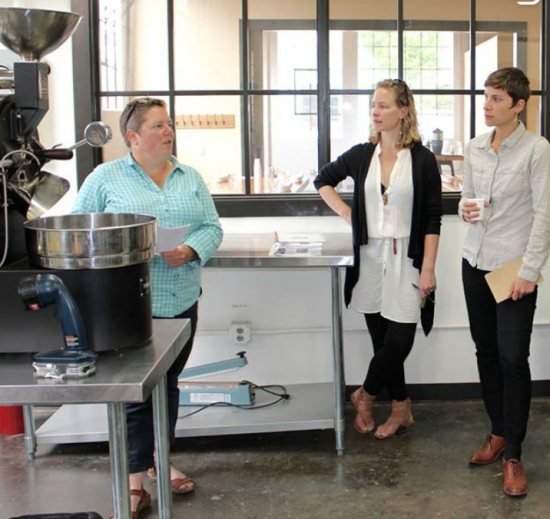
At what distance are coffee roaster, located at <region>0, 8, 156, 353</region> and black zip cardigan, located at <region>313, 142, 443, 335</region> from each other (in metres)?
1.37

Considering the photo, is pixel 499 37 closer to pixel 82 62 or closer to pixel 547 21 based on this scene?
pixel 547 21

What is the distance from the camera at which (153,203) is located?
264cm

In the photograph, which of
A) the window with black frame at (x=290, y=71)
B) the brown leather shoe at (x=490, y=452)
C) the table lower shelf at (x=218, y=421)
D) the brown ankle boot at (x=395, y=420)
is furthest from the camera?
the window with black frame at (x=290, y=71)

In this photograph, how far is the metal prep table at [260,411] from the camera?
2.96 meters

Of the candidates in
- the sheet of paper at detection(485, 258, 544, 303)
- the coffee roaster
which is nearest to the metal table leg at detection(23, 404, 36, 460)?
the coffee roaster

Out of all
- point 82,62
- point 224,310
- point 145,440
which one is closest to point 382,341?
point 224,310

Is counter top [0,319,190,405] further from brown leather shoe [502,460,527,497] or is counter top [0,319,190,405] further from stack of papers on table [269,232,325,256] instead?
brown leather shoe [502,460,527,497]

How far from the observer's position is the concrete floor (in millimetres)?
2832

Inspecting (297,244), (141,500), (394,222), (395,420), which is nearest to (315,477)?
(395,420)

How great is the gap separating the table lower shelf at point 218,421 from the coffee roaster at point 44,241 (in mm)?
1471

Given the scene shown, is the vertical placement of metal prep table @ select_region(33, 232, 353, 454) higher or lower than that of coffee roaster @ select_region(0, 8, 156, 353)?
lower

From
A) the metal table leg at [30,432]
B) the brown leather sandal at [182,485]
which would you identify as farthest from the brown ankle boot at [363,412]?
the metal table leg at [30,432]

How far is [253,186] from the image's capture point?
12.4 ft

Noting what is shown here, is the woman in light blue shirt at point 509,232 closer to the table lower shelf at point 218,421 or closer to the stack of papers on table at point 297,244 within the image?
the stack of papers on table at point 297,244
